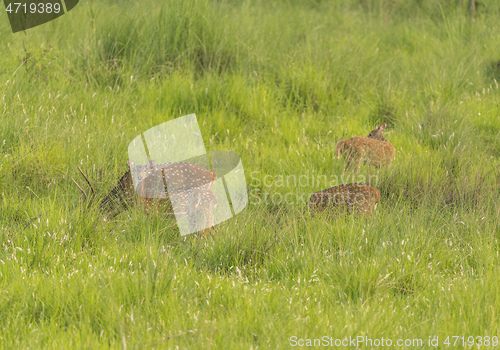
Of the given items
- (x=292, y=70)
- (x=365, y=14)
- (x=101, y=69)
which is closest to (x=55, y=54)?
(x=101, y=69)

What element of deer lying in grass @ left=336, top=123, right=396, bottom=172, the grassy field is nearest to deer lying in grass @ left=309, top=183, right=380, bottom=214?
the grassy field

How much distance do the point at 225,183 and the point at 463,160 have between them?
90.7 inches

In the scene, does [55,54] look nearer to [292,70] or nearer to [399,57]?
[292,70]

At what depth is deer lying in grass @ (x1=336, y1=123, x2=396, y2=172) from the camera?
4.79 m

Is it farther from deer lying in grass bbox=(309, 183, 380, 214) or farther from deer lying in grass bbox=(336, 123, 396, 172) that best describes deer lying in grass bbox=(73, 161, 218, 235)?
deer lying in grass bbox=(336, 123, 396, 172)

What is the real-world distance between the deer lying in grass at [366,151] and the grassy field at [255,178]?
13cm

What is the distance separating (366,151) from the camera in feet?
15.8

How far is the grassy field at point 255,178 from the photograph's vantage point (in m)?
2.79

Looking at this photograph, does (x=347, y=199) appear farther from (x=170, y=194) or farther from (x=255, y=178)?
(x=170, y=194)

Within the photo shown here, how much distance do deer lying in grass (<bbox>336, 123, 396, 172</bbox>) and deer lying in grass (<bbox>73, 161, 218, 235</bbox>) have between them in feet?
4.78

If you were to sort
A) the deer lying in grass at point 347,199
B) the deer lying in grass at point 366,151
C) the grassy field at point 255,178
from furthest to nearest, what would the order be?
the deer lying in grass at point 366,151, the deer lying in grass at point 347,199, the grassy field at point 255,178

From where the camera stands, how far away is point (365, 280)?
3082 mm

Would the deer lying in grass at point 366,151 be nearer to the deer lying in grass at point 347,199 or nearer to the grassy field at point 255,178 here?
the grassy field at point 255,178

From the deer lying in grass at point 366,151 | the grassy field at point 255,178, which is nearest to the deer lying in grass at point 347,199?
the grassy field at point 255,178
